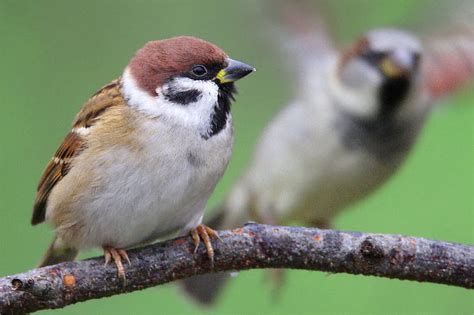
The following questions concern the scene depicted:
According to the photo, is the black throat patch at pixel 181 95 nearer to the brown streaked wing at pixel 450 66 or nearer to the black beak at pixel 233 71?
the black beak at pixel 233 71

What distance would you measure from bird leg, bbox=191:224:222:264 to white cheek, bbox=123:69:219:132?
0.65 feet

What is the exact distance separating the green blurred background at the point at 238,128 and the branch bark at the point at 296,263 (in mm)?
828

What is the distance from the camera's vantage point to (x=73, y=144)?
2.11 meters

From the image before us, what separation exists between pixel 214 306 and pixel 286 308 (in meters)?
0.23

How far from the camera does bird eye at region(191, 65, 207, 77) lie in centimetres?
200

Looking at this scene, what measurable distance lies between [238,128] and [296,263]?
1.38 metres

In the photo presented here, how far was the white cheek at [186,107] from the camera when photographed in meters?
2.00

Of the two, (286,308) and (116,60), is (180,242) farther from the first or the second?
(116,60)

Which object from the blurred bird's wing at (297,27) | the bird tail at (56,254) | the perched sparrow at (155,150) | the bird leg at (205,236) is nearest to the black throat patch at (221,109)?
the perched sparrow at (155,150)

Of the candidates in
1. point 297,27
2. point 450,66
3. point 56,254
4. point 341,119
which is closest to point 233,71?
point 56,254

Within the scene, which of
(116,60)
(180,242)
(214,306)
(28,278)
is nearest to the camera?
(28,278)

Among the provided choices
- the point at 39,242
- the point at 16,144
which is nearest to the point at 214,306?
the point at 39,242

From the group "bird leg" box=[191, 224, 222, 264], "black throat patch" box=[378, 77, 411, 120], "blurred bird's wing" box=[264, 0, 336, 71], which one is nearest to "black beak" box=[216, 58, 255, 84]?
"bird leg" box=[191, 224, 222, 264]

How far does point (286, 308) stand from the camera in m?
2.71
